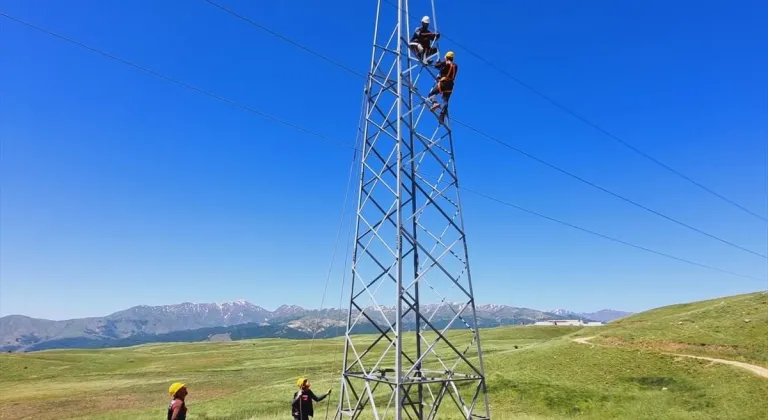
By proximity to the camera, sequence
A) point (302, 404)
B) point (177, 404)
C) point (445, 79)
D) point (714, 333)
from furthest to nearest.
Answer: point (714, 333) < point (445, 79) < point (302, 404) < point (177, 404)

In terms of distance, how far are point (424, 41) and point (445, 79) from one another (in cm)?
196

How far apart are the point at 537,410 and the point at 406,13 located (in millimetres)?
28276

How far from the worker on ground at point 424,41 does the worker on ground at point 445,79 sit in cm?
59

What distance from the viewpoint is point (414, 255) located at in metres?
18.5

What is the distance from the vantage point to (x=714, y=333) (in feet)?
154

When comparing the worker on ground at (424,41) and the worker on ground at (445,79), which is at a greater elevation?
the worker on ground at (424,41)

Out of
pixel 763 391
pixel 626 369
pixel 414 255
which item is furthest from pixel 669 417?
pixel 414 255

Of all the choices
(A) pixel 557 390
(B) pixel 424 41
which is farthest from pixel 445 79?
(A) pixel 557 390

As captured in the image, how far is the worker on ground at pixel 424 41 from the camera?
19656mm

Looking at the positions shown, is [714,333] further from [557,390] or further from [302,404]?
[302,404]

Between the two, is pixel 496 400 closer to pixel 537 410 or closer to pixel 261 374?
pixel 537 410

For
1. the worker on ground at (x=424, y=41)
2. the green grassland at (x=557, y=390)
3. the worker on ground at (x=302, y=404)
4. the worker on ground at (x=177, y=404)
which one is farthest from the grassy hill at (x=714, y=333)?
the worker on ground at (x=177, y=404)

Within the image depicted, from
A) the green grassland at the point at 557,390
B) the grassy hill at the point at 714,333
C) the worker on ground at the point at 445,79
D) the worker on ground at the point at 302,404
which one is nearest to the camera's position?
the worker on ground at the point at 302,404

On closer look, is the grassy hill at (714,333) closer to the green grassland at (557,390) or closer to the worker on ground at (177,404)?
the green grassland at (557,390)
